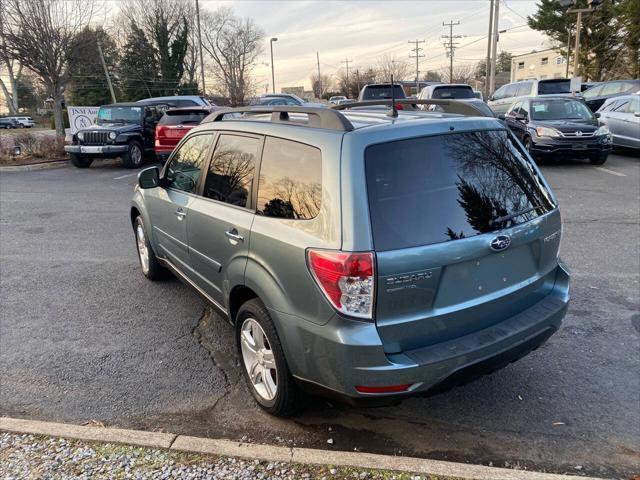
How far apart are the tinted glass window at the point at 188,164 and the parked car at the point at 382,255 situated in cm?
67

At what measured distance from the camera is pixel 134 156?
47.2 feet

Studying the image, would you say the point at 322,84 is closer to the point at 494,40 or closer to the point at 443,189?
the point at 494,40

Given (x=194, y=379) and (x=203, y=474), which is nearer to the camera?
(x=203, y=474)

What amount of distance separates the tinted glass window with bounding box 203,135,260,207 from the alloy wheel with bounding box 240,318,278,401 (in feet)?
2.59

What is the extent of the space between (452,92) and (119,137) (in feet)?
33.1

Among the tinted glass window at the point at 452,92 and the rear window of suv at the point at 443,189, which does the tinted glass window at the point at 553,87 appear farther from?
the rear window of suv at the point at 443,189

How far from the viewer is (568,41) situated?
4216 cm

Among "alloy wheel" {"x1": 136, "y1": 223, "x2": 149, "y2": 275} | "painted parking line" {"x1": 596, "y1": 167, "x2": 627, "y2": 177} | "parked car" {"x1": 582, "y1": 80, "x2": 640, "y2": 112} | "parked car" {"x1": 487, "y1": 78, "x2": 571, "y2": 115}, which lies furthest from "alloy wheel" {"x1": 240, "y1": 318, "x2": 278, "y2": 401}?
"parked car" {"x1": 582, "y1": 80, "x2": 640, "y2": 112}

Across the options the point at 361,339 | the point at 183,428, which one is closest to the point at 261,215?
the point at 361,339

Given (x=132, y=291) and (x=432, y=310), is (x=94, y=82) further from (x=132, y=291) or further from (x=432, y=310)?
(x=432, y=310)

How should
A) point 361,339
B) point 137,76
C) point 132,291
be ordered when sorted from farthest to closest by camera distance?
point 137,76
point 132,291
point 361,339

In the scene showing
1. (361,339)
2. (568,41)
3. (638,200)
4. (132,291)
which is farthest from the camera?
(568,41)

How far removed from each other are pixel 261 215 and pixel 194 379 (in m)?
1.42

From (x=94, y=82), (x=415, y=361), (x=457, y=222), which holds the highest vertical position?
(x=94, y=82)
